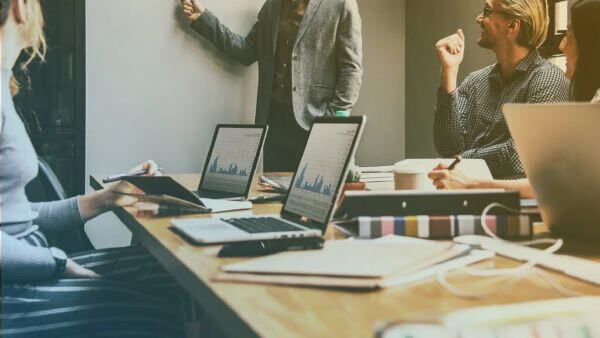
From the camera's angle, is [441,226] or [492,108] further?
[492,108]

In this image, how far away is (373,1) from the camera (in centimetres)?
389

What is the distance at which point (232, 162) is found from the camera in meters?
1.89

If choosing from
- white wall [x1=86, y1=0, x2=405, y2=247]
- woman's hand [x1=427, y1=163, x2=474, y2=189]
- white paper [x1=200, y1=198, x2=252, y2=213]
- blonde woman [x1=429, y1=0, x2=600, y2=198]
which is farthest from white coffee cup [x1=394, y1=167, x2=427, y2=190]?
white wall [x1=86, y1=0, x2=405, y2=247]

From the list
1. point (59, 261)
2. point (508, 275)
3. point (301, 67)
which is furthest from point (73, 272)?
point (301, 67)

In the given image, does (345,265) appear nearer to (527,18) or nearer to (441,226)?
(441,226)

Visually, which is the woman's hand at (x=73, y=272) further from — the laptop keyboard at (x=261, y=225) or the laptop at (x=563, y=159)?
the laptop at (x=563, y=159)

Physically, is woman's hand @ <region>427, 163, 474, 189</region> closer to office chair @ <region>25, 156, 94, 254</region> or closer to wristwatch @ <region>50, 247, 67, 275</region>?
wristwatch @ <region>50, 247, 67, 275</region>

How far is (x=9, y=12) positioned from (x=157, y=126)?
1.97m

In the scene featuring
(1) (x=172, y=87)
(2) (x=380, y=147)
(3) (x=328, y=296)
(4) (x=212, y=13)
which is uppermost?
(4) (x=212, y=13)

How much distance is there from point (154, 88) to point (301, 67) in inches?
32.2

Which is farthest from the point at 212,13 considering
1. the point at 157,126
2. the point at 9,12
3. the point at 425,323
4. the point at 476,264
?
the point at 425,323

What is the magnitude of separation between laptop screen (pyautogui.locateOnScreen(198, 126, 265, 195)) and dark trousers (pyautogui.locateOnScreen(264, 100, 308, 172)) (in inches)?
43.2

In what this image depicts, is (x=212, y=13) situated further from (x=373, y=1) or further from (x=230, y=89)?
(x=373, y=1)

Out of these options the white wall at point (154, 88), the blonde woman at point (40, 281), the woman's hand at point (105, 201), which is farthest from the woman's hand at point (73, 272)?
the white wall at point (154, 88)
